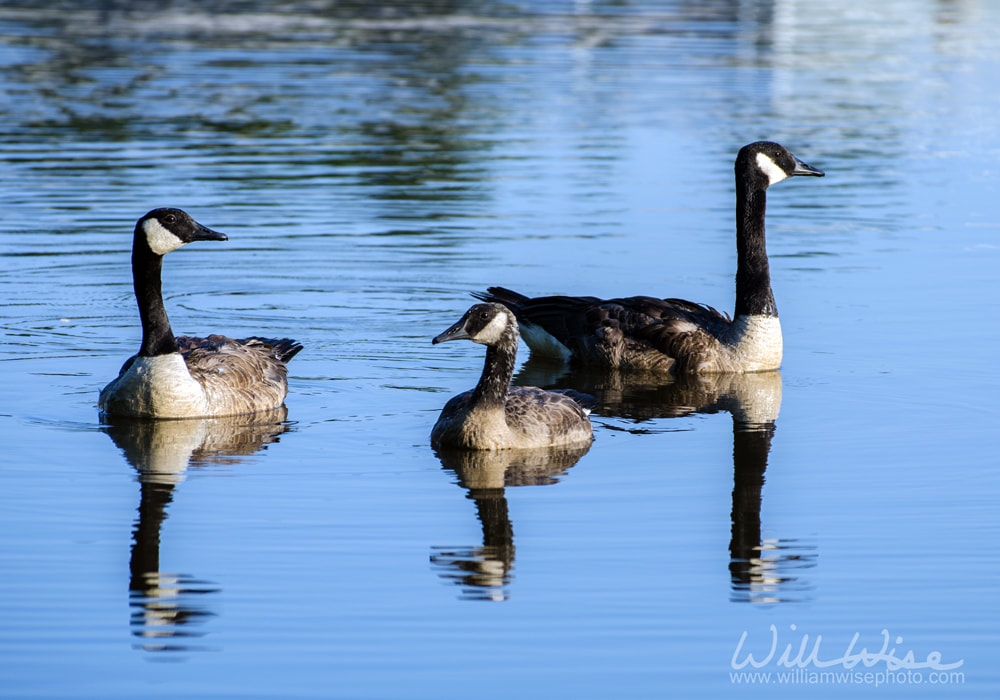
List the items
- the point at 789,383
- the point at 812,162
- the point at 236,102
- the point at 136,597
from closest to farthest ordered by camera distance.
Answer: the point at 136,597, the point at 789,383, the point at 812,162, the point at 236,102

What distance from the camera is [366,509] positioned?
1102 centimetres

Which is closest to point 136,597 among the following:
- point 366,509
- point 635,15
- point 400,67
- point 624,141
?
point 366,509

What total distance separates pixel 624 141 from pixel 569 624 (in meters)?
23.8

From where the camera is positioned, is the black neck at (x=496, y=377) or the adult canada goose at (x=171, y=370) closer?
the black neck at (x=496, y=377)

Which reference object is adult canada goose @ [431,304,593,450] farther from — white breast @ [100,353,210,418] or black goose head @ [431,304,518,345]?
white breast @ [100,353,210,418]

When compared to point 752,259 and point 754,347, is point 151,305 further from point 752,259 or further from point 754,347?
point 752,259

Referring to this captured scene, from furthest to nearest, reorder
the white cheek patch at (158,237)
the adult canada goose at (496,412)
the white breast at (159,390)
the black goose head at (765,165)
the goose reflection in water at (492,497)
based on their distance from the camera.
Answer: the black goose head at (765,165) → the white cheek patch at (158,237) → the white breast at (159,390) → the adult canada goose at (496,412) → the goose reflection in water at (492,497)

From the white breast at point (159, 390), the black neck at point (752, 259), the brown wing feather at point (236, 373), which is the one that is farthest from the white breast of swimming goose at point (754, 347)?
the white breast at point (159, 390)

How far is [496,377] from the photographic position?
41.7 feet

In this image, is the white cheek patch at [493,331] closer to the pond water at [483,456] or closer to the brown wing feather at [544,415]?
the brown wing feather at [544,415]

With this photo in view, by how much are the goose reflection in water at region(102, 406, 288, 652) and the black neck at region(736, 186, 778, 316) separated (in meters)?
5.20

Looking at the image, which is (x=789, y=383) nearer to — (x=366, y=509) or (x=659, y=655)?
(x=366, y=509)

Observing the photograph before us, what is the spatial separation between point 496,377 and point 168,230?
3.31 metres

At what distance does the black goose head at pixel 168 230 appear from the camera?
13.8m
